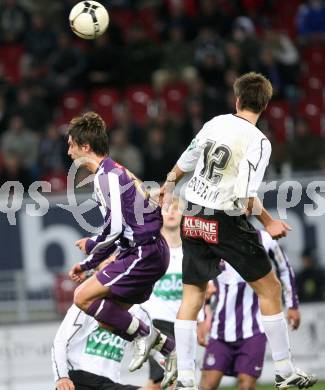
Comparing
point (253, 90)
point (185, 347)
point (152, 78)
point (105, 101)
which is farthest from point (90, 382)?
point (152, 78)

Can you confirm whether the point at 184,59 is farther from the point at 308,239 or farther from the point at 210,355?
the point at 210,355

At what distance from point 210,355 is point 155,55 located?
7.93 m

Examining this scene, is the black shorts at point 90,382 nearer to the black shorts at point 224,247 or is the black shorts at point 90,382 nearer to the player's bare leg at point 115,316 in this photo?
the player's bare leg at point 115,316

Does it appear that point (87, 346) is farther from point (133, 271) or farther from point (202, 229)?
point (202, 229)

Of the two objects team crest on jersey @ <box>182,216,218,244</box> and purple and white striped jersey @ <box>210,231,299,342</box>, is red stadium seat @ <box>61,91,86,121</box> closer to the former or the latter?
purple and white striped jersey @ <box>210,231,299,342</box>

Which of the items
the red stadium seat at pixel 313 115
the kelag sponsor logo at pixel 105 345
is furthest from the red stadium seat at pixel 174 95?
the kelag sponsor logo at pixel 105 345

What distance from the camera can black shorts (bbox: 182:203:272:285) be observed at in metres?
8.43

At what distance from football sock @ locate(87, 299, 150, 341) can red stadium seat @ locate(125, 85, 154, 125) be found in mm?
8708

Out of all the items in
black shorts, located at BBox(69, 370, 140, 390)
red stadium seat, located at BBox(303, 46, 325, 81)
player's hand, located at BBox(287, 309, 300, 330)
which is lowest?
black shorts, located at BBox(69, 370, 140, 390)

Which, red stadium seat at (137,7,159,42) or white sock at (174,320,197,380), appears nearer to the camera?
white sock at (174,320,197,380)

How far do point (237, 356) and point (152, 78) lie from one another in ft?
25.7

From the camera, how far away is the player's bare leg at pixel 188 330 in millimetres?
8562

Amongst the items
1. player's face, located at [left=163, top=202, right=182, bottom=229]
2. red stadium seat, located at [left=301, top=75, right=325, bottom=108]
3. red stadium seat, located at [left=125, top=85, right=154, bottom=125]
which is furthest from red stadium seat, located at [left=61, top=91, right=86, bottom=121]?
player's face, located at [left=163, top=202, right=182, bottom=229]

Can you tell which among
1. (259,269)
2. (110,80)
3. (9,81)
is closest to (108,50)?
(110,80)
